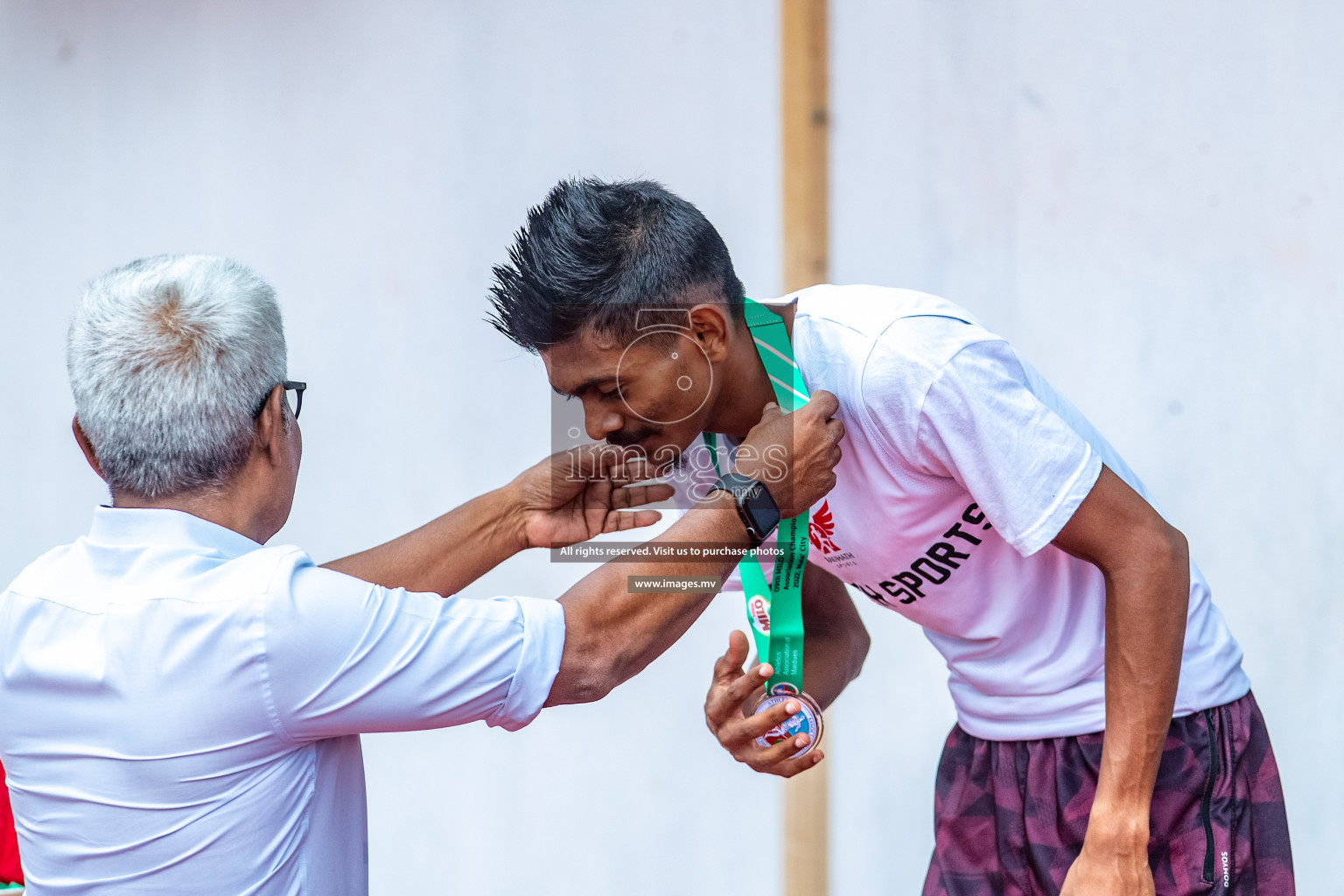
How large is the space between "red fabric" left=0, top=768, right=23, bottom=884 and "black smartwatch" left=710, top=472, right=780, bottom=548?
50.5 inches

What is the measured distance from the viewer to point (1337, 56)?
2.28 metres

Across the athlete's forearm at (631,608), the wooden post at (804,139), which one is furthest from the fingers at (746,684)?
the wooden post at (804,139)

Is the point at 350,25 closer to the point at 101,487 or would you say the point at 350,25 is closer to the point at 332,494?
the point at 332,494

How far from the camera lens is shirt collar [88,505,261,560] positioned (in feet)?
4.11

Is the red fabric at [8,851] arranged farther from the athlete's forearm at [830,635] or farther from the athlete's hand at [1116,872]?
the athlete's hand at [1116,872]

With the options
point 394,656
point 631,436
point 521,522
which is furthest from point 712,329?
point 394,656

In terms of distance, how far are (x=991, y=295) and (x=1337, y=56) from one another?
33.2 inches

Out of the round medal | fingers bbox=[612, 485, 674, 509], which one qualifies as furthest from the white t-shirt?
fingers bbox=[612, 485, 674, 509]

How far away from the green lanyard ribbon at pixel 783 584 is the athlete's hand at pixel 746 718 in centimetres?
8

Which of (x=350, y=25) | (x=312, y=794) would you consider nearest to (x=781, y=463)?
(x=312, y=794)

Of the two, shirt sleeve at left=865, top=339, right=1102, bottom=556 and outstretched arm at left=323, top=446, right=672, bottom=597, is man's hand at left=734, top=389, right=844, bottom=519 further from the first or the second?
outstretched arm at left=323, top=446, right=672, bottom=597

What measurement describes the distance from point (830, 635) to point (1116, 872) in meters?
0.69

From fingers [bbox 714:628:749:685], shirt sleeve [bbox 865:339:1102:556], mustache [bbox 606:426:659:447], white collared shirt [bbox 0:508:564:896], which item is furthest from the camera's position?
mustache [bbox 606:426:659:447]

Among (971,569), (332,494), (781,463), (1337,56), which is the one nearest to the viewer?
(781,463)
